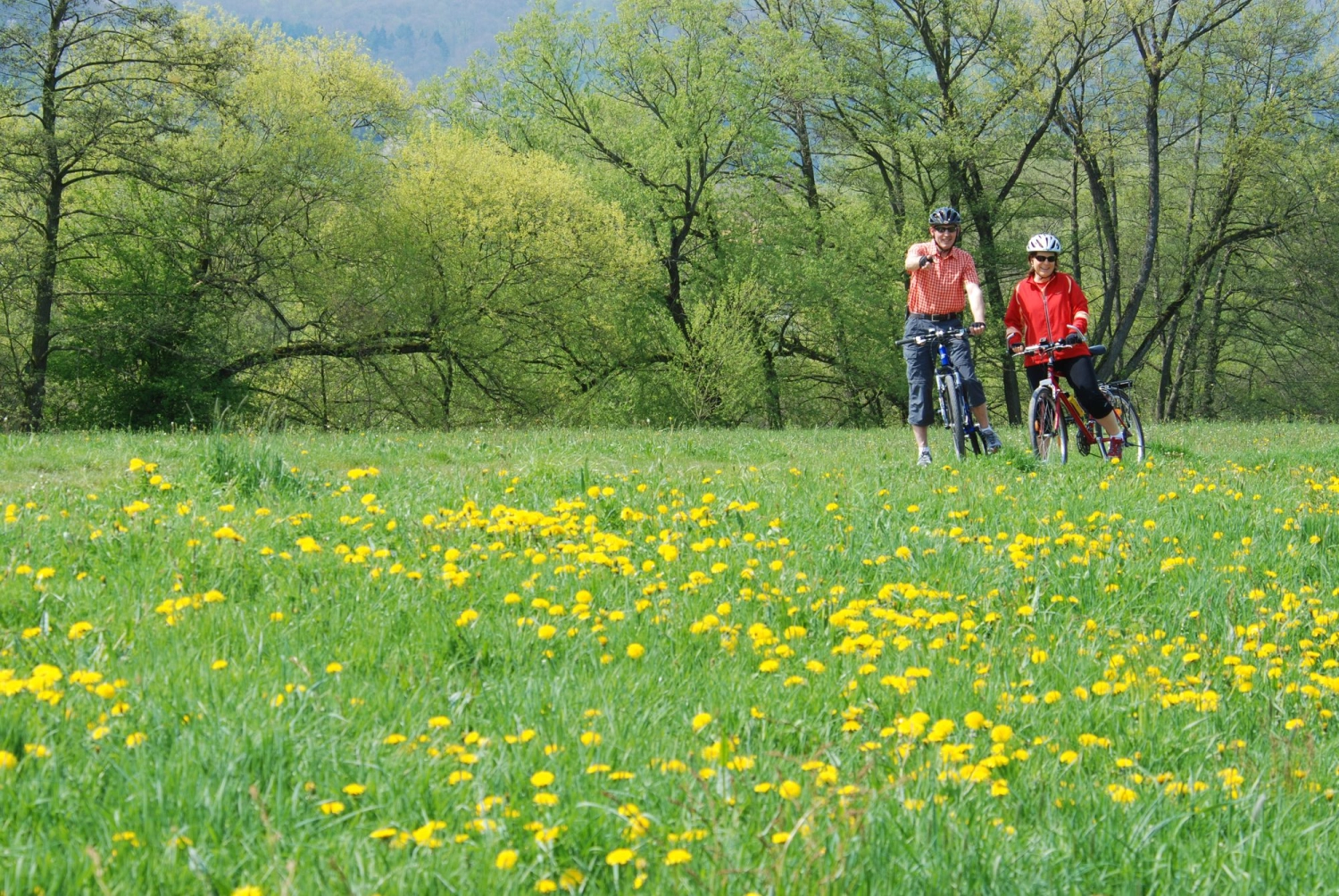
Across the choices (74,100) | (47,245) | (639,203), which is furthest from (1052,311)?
(639,203)

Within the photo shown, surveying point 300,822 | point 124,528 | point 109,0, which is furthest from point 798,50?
point 300,822

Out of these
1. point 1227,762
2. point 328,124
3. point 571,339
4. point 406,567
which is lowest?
point 1227,762

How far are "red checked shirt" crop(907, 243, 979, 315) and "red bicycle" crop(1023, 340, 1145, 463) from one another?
817 mm

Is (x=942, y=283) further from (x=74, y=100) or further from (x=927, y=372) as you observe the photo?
(x=74, y=100)

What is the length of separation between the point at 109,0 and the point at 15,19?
7.17ft

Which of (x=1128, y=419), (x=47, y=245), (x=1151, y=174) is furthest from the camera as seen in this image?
(x=1151, y=174)

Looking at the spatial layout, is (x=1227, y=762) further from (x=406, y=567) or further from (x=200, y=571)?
(x=200, y=571)

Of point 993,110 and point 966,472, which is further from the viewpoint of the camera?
point 993,110

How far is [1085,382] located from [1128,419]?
892 mm

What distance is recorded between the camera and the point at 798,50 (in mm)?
37156

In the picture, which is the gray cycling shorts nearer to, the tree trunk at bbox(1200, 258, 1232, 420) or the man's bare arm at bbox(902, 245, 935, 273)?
the man's bare arm at bbox(902, 245, 935, 273)

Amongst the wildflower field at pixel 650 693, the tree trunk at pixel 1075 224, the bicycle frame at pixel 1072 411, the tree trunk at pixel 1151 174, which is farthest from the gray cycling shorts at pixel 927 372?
the tree trunk at pixel 1075 224

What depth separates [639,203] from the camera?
41.1m

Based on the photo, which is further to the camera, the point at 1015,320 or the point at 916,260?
the point at 1015,320
